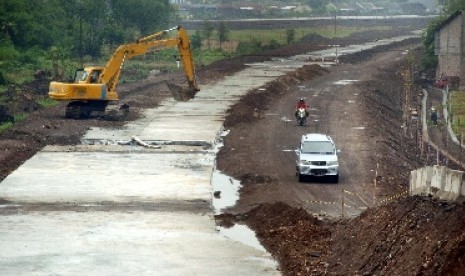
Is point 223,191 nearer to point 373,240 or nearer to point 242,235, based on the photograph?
→ point 242,235

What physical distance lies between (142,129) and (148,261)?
26.0 meters

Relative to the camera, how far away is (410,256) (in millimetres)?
25297

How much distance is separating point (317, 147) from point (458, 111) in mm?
24571

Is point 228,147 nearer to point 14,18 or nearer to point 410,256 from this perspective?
point 410,256

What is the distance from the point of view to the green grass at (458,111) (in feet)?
192

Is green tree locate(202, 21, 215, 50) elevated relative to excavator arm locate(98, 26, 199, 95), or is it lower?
lower

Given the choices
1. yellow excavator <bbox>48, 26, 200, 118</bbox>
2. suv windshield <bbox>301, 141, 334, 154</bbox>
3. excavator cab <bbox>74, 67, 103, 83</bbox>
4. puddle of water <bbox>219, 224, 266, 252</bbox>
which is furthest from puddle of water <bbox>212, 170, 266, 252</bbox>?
excavator cab <bbox>74, 67, 103, 83</bbox>

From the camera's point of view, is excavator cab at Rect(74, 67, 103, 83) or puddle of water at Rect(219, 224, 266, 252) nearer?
puddle of water at Rect(219, 224, 266, 252)

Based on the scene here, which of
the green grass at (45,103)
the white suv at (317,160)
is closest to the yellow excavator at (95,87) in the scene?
the green grass at (45,103)

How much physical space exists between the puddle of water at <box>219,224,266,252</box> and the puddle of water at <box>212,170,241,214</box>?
2.48m

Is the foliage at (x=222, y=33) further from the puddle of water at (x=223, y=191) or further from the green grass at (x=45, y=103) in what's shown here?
the puddle of water at (x=223, y=191)

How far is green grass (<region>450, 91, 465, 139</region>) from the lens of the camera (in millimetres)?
58612

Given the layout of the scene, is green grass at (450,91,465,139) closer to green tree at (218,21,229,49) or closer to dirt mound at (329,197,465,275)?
dirt mound at (329,197,465,275)

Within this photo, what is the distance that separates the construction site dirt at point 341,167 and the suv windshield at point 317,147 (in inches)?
41.1
